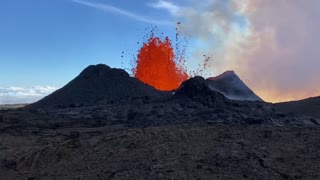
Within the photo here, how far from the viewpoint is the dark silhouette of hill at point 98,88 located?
34531 millimetres

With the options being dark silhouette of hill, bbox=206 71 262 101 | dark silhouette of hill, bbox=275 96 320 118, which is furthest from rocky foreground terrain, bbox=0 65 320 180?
dark silhouette of hill, bbox=206 71 262 101

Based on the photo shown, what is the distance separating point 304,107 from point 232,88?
987cm

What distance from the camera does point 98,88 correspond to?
117 ft

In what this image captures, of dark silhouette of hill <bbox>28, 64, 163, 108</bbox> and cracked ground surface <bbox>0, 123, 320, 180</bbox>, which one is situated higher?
dark silhouette of hill <bbox>28, 64, 163, 108</bbox>

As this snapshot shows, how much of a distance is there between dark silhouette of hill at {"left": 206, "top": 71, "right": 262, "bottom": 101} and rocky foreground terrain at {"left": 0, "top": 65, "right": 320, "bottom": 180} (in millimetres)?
11324

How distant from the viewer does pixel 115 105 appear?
2789 centimetres

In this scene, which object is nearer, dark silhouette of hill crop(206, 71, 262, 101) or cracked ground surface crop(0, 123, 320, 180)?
cracked ground surface crop(0, 123, 320, 180)

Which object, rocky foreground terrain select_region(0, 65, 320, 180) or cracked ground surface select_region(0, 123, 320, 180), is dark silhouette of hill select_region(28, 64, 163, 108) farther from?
cracked ground surface select_region(0, 123, 320, 180)

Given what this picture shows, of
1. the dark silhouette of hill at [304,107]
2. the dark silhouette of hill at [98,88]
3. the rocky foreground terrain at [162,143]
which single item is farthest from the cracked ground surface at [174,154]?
the dark silhouette of hill at [98,88]

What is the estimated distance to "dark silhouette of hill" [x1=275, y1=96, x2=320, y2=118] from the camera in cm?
2864

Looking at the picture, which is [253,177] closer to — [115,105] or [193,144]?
[193,144]

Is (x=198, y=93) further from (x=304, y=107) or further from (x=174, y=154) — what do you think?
(x=174, y=154)

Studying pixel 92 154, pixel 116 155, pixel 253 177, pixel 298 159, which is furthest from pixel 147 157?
pixel 298 159

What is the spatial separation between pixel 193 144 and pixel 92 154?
361 centimetres
